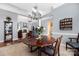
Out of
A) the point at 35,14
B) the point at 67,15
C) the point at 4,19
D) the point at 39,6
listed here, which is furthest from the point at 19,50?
the point at 67,15

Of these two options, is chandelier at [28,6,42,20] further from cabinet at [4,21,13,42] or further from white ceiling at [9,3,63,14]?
cabinet at [4,21,13,42]

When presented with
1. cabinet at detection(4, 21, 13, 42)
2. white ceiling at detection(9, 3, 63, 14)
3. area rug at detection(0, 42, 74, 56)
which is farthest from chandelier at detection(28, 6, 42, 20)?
area rug at detection(0, 42, 74, 56)

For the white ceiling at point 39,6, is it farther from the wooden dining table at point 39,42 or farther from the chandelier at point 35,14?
the wooden dining table at point 39,42

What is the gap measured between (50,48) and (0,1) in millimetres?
1322

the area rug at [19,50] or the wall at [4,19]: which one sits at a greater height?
the wall at [4,19]

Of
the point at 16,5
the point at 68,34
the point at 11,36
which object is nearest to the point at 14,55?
the point at 11,36

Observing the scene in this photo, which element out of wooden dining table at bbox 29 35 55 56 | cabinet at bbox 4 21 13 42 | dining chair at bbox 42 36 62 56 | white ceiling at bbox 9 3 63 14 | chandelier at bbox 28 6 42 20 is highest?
white ceiling at bbox 9 3 63 14

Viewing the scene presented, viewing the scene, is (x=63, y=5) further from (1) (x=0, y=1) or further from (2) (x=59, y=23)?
(1) (x=0, y=1)

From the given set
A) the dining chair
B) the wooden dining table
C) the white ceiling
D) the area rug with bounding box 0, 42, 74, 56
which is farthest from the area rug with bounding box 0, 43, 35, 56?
the white ceiling

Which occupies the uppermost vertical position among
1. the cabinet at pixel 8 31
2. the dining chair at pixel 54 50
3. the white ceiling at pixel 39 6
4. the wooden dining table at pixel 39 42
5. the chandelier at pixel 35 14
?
the white ceiling at pixel 39 6

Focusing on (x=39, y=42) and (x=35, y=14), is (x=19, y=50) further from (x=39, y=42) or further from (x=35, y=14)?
(x=35, y=14)

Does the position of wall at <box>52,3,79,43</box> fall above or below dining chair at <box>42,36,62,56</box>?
above

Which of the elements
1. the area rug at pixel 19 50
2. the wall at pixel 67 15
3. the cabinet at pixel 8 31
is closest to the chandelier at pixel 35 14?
the wall at pixel 67 15

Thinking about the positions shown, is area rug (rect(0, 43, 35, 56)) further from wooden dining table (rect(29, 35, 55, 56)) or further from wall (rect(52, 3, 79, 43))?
wall (rect(52, 3, 79, 43))
